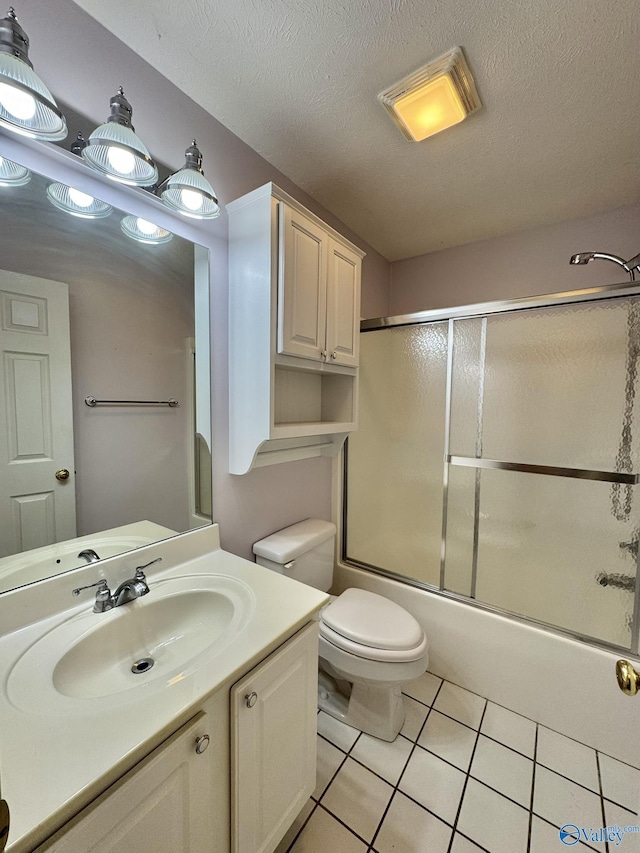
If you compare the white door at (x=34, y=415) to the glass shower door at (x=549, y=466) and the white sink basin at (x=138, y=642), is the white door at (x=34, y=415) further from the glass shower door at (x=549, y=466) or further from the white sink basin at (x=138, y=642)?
the glass shower door at (x=549, y=466)

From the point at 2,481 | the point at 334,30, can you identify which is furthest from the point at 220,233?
the point at 2,481

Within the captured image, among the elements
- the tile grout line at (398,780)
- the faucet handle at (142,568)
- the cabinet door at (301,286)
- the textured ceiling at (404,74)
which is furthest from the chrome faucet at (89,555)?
the textured ceiling at (404,74)

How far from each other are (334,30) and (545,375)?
169 centimetres

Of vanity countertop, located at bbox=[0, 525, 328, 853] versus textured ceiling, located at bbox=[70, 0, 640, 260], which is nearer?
vanity countertop, located at bbox=[0, 525, 328, 853]

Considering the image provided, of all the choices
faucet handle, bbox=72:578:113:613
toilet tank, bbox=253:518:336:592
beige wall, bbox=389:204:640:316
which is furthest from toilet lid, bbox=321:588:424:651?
beige wall, bbox=389:204:640:316

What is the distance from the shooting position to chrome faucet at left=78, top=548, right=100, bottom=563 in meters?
0.99

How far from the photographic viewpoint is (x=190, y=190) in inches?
41.6

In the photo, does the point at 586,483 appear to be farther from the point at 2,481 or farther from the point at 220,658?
the point at 2,481

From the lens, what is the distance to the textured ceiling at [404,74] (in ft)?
3.07

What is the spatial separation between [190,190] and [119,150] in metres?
0.20

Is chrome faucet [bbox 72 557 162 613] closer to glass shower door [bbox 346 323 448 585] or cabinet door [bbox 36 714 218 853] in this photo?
cabinet door [bbox 36 714 218 853]

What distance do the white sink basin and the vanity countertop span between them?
1cm

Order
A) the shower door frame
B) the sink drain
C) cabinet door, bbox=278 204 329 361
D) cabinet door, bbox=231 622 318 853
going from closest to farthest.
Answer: cabinet door, bbox=231 622 318 853 < the sink drain < cabinet door, bbox=278 204 329 361 < the shower door frame

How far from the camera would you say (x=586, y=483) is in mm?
1697
